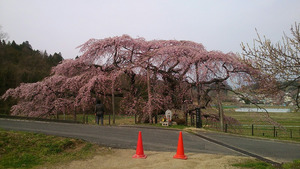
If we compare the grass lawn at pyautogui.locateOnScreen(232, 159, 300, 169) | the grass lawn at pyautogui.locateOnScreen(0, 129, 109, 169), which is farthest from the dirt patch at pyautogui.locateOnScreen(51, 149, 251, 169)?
the grass lawn at pyautogui.locateOnScreen(0, 129, 109, 169)

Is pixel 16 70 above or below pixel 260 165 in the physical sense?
above

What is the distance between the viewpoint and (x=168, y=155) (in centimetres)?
680

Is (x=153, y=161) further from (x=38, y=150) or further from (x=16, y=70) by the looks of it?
(x=16, y=70)

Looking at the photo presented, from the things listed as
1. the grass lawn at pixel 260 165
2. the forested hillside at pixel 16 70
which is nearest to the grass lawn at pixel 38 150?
the grass lawn at pixel 260 165

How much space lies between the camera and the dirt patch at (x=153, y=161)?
5.70m

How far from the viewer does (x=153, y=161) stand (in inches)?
241

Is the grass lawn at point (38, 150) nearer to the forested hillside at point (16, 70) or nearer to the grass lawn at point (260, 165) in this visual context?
the grass lawn at point (260, 165)

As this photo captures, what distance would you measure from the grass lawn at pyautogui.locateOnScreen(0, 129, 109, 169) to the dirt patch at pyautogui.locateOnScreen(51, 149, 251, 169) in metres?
0.54

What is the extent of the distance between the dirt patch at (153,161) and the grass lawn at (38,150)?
0.54 metres

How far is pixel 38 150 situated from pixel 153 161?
3.52 metres

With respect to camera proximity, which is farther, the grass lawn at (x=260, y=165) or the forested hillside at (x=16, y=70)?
the forested hillside at (x=16, y=70)

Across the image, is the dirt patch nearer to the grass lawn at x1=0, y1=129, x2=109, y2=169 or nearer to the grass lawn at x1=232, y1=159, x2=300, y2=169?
the grass lawn at x1=232, y1=159, x2=300, y2=169

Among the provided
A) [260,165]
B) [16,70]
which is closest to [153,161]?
[260,165]

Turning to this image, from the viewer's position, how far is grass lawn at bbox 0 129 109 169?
19.8 ft
